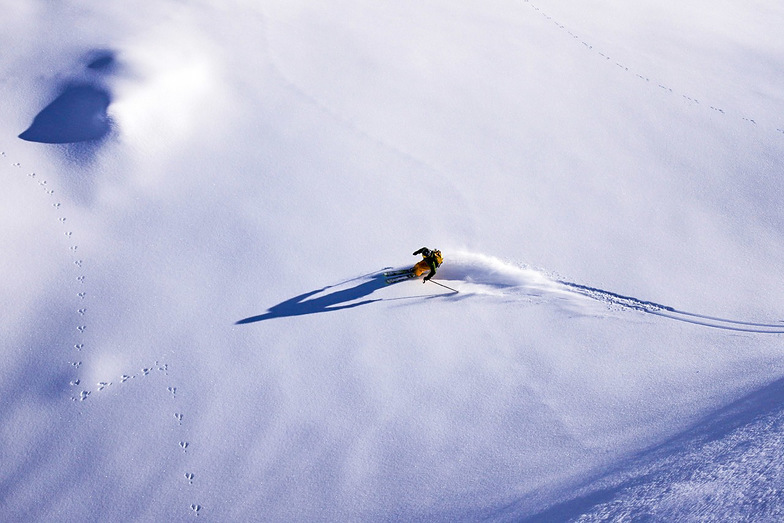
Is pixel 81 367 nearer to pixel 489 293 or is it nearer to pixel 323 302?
pixel 323 302

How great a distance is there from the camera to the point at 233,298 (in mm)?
9633

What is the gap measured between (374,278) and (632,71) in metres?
11.5

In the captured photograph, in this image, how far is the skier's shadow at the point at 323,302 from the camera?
952 centimetres

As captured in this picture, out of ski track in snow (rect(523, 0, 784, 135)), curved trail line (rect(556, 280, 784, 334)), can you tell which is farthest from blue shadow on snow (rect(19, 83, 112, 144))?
ski track in snow (rect(523, 0, 784, 135))

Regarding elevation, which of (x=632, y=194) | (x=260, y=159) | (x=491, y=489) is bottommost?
(x=491, y=489)

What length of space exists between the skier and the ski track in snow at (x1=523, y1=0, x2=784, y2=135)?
10.5 metres

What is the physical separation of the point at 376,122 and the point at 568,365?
7682 millimetres

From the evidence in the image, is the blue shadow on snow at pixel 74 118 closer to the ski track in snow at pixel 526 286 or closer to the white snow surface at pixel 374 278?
the white snow surface at pixel 374 278

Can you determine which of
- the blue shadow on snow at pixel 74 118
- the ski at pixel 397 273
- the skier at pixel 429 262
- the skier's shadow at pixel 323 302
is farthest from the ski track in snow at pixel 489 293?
the blue shadow on snow at pixel 74 118

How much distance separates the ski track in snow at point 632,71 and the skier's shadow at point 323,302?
1130cm

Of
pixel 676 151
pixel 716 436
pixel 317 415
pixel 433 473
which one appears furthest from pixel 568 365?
pixel 676 151

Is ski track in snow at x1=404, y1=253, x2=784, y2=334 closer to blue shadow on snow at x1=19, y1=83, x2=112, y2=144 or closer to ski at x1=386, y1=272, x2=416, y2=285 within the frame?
ski at x1=386, y1=272, x2=416, y2=285

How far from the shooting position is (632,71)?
15477mm

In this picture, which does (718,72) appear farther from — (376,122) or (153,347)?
(153,347)
